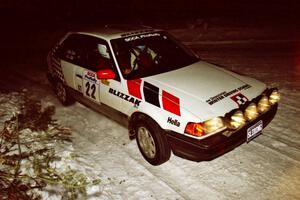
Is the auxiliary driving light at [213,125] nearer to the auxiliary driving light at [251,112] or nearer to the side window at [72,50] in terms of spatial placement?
the auxiliary driving light at [251,112]

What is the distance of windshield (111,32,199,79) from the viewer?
4.54 meters

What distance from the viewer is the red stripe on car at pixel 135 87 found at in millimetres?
4249

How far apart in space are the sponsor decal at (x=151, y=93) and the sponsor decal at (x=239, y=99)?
0.94 m

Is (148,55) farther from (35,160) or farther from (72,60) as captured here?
(35,160)

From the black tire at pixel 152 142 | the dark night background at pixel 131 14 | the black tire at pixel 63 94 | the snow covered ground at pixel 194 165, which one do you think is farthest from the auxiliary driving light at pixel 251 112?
the dark night background at pixel 131 14

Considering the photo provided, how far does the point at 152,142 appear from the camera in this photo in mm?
4148

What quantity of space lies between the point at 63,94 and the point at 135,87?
8.00ft

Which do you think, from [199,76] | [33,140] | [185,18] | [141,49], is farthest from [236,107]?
[185,18]

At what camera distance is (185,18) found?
15.4 metres

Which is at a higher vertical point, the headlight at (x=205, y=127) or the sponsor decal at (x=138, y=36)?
the sponsor decal at (x=138, y=36)

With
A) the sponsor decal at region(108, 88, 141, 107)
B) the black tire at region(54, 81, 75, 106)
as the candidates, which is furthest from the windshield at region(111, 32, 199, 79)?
the black tire at region(54, 81, 75, 106)

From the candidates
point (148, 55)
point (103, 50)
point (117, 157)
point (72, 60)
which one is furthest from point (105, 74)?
point (72, 60)

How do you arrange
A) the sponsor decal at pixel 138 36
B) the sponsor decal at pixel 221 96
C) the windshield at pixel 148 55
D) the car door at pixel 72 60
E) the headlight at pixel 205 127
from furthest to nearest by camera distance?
the car door at pixel 72 60
the sponsor decal at pixel 138 36
the windshield at pixel 148 55
the sponsor decal at pixel 221 96
the headlight at pixel 205 127

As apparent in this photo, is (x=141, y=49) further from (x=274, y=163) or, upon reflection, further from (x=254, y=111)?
(x=274, y=163)
